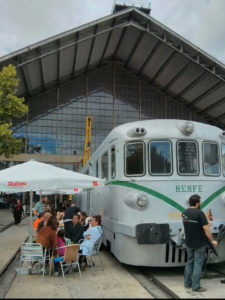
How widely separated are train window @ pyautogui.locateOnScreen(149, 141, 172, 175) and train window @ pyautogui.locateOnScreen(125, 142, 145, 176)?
0.63 ft

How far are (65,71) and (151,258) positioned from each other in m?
26.4

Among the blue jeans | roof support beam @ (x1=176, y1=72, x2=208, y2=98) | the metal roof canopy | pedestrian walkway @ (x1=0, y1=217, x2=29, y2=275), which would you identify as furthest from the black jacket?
roof support beam @ (x1=176, y1=72, x2=208, y2=98)

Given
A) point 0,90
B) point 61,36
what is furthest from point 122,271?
point 61,36

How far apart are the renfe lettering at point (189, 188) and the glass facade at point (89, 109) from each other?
24726 millimetres

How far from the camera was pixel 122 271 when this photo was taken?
7.09 meters

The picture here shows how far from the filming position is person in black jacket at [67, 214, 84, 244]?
24.4 feet

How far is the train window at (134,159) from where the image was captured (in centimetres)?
679

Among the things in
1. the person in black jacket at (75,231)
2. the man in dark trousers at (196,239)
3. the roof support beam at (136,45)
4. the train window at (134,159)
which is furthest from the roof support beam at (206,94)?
the man in dark trousers at (196,239)

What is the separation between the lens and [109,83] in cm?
3303

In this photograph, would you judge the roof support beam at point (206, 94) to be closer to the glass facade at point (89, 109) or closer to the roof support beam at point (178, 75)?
the glass facade at point (89, 109)

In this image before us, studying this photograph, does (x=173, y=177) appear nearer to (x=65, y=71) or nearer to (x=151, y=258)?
(x=151, y=258)

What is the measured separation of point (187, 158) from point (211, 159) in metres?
0.58

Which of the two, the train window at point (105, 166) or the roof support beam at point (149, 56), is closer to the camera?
the train window at point (105, 166)

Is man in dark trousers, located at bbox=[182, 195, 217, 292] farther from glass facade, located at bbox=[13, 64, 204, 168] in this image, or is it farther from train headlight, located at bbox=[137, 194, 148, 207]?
glass facade, located at bbox=[13, 64, 204, 168]
